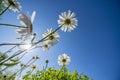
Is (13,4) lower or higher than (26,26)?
higher

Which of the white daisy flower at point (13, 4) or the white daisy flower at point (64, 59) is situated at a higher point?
the white daisy flower at point (64, 59)

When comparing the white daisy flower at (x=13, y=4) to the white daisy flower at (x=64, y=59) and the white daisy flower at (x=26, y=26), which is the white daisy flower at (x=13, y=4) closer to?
the white daisy flower at (x=26, y=26)

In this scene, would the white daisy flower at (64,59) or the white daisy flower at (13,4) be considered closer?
the white daisy flower at (13,4)

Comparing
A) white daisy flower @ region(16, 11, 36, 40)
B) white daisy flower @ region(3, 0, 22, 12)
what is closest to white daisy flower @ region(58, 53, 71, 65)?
white daisy flower @ region(3, 0, 22, 12)

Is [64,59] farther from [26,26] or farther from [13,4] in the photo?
[26,26]

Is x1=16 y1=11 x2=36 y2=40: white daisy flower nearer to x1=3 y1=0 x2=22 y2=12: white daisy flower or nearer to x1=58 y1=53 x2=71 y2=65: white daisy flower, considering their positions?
x1=3 y1=0 x2=22 y2=12: white daisy flower

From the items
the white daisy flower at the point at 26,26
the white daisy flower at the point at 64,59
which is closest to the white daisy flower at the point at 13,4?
the white daisy flower at the point at 26,26

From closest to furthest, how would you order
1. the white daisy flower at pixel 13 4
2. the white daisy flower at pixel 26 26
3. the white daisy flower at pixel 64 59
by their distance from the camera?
the white daisy flower at pixel 26 26
the white daisy flower at pixel 13 4
the white daisy flower at pixel 64 59

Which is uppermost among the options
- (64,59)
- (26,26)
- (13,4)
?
(64,59)

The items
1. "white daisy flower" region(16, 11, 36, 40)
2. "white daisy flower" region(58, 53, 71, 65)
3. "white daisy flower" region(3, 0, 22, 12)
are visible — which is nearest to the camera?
"white daisy flower" region(16, 11, 36, 40)

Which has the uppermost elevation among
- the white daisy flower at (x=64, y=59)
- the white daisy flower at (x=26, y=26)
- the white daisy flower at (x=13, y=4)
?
the white daisy flower at (x=64, y=59)

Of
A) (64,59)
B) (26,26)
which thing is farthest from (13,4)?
(64,59)
